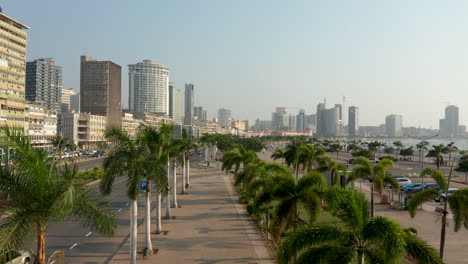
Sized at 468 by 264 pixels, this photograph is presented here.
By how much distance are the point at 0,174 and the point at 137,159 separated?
6337 mm

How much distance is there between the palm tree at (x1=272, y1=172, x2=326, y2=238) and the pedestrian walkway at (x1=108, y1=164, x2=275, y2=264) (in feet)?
9.19

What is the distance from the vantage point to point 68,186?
24.5ft

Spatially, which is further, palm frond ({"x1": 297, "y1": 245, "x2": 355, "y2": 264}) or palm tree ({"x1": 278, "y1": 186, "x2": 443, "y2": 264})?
palm frond ({"x1": 297, "y1": 245, "x2": 355, "y2": 264})

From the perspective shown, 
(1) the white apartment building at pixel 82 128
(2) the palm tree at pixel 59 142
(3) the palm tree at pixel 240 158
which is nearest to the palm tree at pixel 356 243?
(2) the palm tree at pixel 59 142

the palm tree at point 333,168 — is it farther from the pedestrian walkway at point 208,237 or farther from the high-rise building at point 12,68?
the high-rise building at point 12,68

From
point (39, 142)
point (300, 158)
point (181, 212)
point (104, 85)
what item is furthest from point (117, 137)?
point (104, 85)

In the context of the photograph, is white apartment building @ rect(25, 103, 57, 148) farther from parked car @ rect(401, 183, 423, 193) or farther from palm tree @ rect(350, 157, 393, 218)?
palm tree @ rect(350, 157, 393, 218)

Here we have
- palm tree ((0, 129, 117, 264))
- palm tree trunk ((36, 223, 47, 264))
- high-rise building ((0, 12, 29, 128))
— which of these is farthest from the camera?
high-rise building ((0, 12, 29, 128))

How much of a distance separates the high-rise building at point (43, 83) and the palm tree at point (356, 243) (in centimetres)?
19383

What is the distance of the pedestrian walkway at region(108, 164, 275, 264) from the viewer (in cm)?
1627

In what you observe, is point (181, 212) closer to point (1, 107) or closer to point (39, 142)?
point (1, 107)

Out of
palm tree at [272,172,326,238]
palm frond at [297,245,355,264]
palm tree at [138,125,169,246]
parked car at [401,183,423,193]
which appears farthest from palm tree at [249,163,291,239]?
parked car at [401,183,423,193]

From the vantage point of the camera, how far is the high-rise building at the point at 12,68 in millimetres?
63625

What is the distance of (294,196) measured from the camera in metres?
14.3
